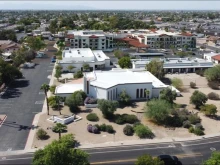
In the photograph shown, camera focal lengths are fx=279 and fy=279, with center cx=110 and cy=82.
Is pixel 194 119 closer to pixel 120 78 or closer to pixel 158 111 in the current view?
pixel 158 111

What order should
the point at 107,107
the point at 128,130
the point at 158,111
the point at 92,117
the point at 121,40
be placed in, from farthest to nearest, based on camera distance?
the point at 121,40, the point at 107,107, the point at 92,117, the point at 158,111, the point at 128,130

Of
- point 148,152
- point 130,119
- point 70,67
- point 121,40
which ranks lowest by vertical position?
point 148,152

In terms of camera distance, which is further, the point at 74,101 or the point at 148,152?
the point at 74,101

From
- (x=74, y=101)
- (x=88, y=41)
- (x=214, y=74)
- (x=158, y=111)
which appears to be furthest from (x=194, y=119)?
(x=88, y=41)

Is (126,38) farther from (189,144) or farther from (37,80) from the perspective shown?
(189,144)

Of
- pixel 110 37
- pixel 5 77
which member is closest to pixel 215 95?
pixel 5 77

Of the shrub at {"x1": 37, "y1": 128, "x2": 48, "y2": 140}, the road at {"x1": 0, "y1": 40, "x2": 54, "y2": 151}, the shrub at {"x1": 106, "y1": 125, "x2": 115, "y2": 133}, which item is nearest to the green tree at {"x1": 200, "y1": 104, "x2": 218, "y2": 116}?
the shrub at {"x1": 106, "y1": 125, "x2": 115, "y2": 133}
